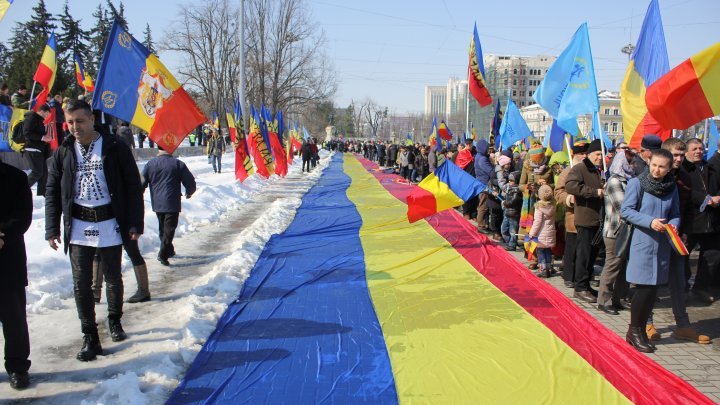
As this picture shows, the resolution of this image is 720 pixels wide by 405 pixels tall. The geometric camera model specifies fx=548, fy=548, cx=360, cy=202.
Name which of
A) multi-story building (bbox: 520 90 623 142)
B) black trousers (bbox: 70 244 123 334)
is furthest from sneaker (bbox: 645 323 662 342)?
multi-story building (bbox: 520 90 623 142)

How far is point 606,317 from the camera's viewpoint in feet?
19.7

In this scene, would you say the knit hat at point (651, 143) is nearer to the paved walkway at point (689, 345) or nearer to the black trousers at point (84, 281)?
the paved walkway at point (689, 345)

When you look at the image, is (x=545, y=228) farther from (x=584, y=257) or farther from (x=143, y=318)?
(x=143, y=318)

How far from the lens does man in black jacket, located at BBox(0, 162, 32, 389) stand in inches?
153

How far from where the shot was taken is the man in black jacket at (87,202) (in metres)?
4.54

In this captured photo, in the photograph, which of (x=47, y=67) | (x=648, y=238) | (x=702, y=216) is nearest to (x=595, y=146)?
(x=702, y=216)

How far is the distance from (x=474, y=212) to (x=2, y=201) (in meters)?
11.1

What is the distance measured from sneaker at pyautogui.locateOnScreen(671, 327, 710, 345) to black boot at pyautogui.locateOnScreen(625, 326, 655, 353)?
54 cm

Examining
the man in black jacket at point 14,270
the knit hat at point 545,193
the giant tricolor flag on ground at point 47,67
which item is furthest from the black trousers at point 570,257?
the giant tricolor flag on ground at point 47,67

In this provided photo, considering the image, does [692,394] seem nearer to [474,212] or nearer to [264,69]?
[474,212]

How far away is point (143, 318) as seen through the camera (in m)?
5.61

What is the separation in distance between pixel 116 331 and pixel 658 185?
199 inches

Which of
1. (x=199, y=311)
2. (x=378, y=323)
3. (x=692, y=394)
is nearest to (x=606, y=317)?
(x=692, y=394)

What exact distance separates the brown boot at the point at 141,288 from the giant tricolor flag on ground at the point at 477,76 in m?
9.36
